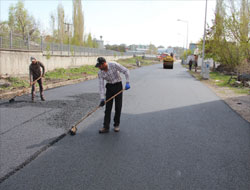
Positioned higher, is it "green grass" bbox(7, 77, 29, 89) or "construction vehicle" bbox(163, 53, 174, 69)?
"construction vehicle" bbox(163, 53, 174, 69)

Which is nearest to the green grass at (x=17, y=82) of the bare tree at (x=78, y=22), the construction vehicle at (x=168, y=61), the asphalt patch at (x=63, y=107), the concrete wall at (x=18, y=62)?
the concrete wall at (x=18, y=62)

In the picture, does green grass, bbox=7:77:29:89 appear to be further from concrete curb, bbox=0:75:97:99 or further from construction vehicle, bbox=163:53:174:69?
construction vehicle, bbox=163:53:174:69

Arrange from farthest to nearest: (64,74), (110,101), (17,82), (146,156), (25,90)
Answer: (64,74) → (17,82) → (25,90) → (110,101) → (146,156)

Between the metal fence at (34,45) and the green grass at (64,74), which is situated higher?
the metal fence at (34,45)

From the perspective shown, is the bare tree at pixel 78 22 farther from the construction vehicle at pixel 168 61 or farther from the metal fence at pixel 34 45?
the construction vehicle at pixel 168 61

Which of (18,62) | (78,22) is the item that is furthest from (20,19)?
(18,62)

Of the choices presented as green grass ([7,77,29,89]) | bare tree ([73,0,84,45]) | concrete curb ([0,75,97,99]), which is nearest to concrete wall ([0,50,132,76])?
green grass ([7,77,29,89])

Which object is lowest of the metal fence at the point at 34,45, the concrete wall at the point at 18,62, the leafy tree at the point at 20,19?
the concrete wall at the point at 18,62

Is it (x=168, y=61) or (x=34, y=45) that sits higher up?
(x=34, y=45)

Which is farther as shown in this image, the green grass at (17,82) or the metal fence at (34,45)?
the metal fence at (34,45)

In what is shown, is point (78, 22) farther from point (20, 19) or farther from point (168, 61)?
point (168, 61)

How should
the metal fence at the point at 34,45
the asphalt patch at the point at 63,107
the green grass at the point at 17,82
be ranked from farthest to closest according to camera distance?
the metal fence at the point at 34,45 < the green grass at the point at 17,82 < the asphalt patch at the point at 63,107

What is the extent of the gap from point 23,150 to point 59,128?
62.9 inches

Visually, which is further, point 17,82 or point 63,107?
point 17,82
